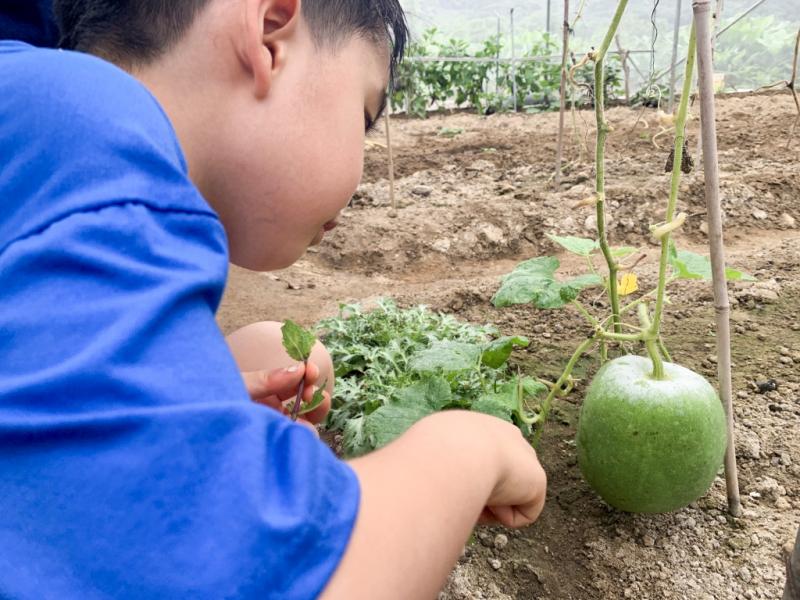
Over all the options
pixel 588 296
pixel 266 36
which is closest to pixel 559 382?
pixel 266 36

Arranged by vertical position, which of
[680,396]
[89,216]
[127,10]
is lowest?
[680,396]

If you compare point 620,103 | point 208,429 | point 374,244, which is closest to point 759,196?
point 374,244

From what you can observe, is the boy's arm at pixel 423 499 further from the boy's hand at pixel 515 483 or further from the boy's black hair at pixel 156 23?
A: the boy's black hair at pixel 156 23

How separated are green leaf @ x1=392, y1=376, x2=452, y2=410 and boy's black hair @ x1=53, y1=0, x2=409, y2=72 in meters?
0.74

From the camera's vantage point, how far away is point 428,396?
1.54 meters

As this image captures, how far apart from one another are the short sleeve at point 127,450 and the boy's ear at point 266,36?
344 millimetres

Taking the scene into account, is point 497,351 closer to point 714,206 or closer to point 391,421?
point 391,421

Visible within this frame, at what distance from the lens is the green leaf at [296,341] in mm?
1262

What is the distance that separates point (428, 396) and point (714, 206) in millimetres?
682

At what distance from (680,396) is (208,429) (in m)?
1.06

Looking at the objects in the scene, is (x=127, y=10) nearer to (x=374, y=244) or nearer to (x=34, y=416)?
(x=34, y=416)

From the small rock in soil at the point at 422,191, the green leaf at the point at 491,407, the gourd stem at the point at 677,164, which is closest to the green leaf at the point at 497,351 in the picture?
the green leaf at the point at 491,407

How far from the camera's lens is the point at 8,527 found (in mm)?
618

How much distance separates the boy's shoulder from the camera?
643 millimetres
